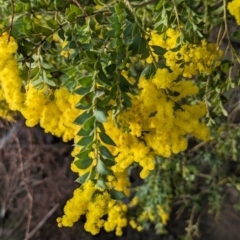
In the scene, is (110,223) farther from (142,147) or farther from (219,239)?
(219,239)

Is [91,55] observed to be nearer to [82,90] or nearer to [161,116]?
[82,90]

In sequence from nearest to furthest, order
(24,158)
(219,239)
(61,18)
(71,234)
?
1. (61,18)
2. (219,239)
3. (71,234)
4. (24,158)

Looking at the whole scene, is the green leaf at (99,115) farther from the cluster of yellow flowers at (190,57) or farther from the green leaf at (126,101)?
the cluster of yellow flowers at (190,57)

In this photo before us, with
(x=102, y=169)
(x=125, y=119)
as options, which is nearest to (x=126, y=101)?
(x=125, y=119)

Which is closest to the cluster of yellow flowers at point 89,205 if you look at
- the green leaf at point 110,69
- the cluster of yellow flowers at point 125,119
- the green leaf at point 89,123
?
the cluster of yellow flowers at point 125,119

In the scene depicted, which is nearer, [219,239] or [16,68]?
[16,68]

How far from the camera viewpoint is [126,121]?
0.90 meters

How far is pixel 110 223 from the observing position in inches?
52.0

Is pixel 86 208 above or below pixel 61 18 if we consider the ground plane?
below

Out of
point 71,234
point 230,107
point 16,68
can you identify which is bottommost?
point 71,234

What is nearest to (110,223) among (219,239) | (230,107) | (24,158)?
(230,107)

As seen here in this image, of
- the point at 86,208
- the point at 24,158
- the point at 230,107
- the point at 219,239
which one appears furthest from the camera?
the point at 24,158

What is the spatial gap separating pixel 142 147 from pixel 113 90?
0.12 meters

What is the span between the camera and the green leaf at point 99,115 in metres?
0.85
